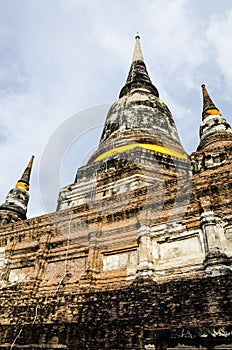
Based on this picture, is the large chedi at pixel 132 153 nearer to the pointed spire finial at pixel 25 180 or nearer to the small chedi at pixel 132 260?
the small chedi at pixel 132 260

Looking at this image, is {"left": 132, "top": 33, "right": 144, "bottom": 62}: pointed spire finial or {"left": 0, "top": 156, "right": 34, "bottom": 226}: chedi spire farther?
{"left": 132, "top": 33, "right": 144, "bottom": 62}: pointed spire finial

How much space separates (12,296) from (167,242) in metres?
4.78

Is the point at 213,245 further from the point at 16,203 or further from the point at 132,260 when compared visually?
the point at 16,203

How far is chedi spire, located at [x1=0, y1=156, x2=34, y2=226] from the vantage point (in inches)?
622

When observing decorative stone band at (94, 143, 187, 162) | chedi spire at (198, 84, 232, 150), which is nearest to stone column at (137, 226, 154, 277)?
chedi spire at (198, 84, 232, 150)

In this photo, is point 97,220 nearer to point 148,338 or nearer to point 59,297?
point 59,297

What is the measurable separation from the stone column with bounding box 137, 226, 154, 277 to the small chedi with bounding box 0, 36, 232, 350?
27 mm

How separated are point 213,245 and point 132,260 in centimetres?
225

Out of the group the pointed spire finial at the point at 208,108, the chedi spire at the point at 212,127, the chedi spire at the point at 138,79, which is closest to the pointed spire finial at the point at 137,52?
the chedi spire at the point at 138,79

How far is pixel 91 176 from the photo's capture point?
13641 mm

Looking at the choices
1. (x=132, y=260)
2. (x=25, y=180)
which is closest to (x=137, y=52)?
(x=25, y=180)

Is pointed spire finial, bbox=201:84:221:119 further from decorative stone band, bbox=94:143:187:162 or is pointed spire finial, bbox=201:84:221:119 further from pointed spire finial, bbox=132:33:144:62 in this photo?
pointed spire finial, bbox=132:33:144:62

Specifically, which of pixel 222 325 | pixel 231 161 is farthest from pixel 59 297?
pixel 231 161

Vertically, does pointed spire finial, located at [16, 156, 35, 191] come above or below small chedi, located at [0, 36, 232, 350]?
above
